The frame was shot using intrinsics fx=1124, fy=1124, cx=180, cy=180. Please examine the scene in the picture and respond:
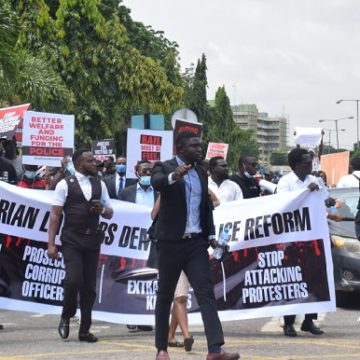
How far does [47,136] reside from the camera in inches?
623

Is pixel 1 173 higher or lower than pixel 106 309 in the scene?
higher

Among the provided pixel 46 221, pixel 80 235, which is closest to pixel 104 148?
pixel 46 221

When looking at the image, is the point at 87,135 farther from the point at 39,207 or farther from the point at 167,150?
the point at 39,207

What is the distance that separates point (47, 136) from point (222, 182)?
4.69 m

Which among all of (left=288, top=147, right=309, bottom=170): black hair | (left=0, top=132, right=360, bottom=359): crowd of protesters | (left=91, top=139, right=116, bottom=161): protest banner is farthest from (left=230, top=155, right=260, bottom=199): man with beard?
(left=91, top=139, right=116, bottom=161): protest banner

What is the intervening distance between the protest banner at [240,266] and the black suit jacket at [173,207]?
99.6 inches

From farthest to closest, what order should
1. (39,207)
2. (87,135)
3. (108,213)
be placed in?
1. (87,135)
2. (39,207)
3. (108,213)

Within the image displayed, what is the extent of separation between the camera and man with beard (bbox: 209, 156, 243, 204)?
11.6 m

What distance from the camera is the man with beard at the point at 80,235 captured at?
1024 cm

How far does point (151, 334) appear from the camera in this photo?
35.9 ft

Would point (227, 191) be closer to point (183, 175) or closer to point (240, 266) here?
point (240, 266)

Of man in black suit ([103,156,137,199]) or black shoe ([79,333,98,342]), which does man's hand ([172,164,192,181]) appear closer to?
black shoe ([79,333,98,342])

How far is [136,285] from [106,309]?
15.2 inches

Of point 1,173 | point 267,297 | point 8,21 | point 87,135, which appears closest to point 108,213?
point 267,297
